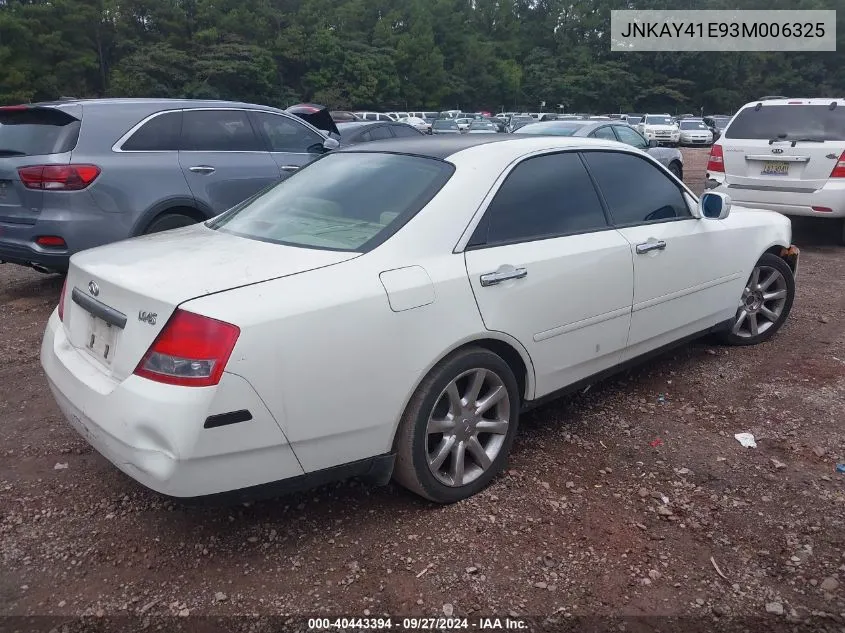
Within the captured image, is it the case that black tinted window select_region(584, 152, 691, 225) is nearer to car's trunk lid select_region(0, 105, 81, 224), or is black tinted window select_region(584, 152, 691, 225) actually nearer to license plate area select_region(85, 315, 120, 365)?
license plate area select_region(85, 315, 120, 365)

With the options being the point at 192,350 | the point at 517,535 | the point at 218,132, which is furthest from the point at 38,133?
the point at 517,535

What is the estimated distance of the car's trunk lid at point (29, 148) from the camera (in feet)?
18.0

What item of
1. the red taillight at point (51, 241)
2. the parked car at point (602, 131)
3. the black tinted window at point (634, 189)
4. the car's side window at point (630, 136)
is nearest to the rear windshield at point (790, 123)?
the parked car at point (602, 131)

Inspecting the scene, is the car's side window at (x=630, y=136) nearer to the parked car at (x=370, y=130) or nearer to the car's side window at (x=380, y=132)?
the parked car at (x=370, y=130)

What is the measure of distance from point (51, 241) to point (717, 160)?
733 centimetres

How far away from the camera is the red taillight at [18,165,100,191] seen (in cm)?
543

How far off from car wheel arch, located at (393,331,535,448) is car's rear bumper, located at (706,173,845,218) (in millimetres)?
5688

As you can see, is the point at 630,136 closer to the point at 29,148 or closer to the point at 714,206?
the point at 714,206

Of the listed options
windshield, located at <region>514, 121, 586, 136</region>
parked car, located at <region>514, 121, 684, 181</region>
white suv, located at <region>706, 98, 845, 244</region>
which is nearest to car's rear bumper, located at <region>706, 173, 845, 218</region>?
white suv, located at <region>706, 98, 845, 244</region>

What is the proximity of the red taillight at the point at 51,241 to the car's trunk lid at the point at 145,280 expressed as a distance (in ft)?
8.75

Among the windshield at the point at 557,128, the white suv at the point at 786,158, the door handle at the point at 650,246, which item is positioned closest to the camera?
the door handle at the point at 650,246

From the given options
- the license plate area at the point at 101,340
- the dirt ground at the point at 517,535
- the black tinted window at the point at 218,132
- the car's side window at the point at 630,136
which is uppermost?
the black tinted window at the point at 218,132

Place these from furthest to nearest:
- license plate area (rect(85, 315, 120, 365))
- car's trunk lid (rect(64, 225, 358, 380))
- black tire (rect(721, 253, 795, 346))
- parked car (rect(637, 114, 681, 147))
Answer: parked car (rect(637, 114, 681, 147)) → black tire (rect(721, 253, 795, 346)) → license plate area (rect(85, 315, 120, 365)) → car's trunk lid (rect(64, 225, 358, 380))

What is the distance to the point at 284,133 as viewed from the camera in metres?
7.25
